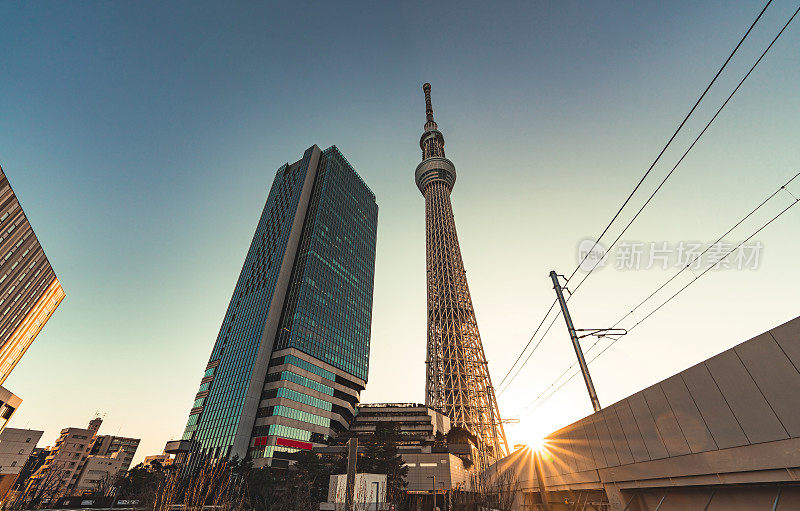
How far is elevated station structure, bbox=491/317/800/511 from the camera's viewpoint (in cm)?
656

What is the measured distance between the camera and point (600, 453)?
39.6 ft

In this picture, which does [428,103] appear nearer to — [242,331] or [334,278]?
[334,278]

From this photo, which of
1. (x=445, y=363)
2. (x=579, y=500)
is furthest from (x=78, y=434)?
(x=579, y=500)

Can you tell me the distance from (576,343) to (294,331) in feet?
216

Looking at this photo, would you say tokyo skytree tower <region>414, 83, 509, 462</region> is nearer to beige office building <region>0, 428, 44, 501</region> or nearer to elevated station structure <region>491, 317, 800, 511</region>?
elevated station structure <region>491, 317, 800, 511</region>

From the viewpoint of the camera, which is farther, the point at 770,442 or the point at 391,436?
the point at 391,436

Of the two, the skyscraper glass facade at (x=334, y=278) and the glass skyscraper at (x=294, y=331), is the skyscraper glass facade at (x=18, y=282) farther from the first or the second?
the skyscraper glass facade at (x=334, y=278)

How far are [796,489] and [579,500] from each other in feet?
28.1

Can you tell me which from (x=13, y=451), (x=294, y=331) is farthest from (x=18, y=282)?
(x=294, y=331)

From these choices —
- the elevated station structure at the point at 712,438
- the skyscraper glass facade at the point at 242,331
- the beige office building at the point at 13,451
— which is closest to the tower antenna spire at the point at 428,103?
the skyscraper glass facade at the point at 242,331

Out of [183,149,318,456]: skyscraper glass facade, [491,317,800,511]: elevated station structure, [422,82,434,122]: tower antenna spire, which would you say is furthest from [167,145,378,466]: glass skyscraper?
[491,317,800,511]: elevated station structure

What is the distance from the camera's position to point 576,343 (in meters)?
15.7

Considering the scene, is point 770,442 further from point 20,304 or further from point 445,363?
point 20,304

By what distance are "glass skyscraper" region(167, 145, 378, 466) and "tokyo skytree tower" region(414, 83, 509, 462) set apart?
791 inches
